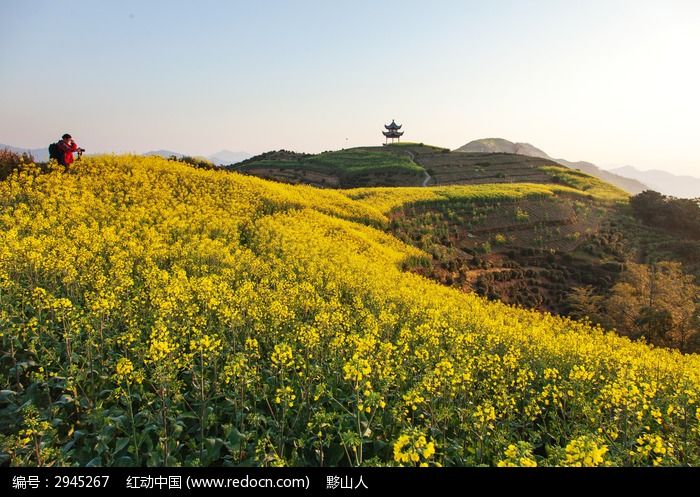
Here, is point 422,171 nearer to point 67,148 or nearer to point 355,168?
point 355,168

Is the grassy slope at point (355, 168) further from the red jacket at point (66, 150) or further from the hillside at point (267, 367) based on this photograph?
the hillside at point (267, 367)

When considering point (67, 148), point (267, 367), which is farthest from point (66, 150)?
point (267, 367)

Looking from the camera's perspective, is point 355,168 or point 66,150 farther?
point 355,168

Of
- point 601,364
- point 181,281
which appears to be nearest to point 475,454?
point 601,364

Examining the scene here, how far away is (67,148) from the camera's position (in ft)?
71.5

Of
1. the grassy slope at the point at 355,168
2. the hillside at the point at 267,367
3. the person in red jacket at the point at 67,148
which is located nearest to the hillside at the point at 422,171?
the grassy slope at the point at 355,168

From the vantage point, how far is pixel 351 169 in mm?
76500

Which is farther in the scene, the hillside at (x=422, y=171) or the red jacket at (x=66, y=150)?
the hillside at (x=422, y=171)

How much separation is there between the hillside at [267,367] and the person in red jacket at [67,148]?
12.6 ft

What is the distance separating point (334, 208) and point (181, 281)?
901 inches

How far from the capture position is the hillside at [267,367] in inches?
216

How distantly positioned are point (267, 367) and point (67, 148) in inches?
810

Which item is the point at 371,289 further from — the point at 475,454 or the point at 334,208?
the point at 334,208
